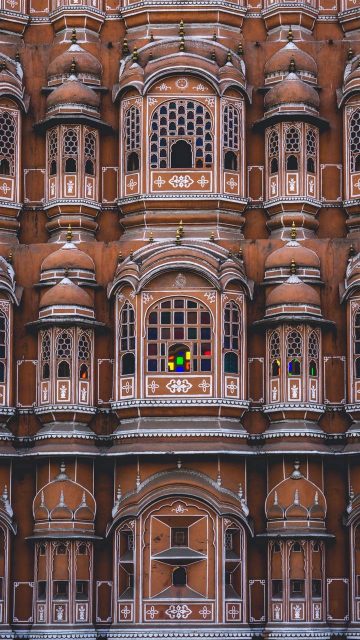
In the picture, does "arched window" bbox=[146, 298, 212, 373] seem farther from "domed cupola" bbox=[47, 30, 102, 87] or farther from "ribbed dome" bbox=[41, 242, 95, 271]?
"domed cupola" bbox=[47, 30, 102, 87]

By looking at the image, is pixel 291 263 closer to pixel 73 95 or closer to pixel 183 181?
pixel 183 181

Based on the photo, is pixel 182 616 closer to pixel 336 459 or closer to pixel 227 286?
pixel 336 459

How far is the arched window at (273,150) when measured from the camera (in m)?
46.8

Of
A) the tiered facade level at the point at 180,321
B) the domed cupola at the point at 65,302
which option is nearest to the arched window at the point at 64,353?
the tiered facade level at the point at 180,321

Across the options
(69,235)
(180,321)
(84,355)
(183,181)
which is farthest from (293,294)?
(69,235)

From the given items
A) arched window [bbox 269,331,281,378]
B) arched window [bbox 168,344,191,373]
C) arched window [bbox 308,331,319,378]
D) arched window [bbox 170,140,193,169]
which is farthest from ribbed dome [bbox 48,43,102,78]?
arched window [bbox 308,331,319,378]

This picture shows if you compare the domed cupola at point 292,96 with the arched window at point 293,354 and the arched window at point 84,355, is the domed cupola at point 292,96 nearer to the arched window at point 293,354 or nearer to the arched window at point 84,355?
the arched window at point 293,354

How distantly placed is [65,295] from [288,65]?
30.3ft

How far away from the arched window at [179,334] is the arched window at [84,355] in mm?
1748

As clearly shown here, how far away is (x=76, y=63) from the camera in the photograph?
47562mm

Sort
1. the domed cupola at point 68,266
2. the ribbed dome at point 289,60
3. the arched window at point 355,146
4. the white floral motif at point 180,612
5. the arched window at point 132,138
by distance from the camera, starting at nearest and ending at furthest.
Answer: the white floral motif at point 180,612 < the domed cupola at point 68,266 < the arched window at point 132,138 < the arched window at point 355,146 < the ribbed dome at point 289,60

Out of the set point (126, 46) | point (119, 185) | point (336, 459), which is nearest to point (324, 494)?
point (336, 459)

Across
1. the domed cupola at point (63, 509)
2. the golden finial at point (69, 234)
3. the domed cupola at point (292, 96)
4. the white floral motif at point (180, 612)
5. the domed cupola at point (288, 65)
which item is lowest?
the white floral motif at point (180, 612)

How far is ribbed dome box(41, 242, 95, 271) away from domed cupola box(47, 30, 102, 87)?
506 centimetres
